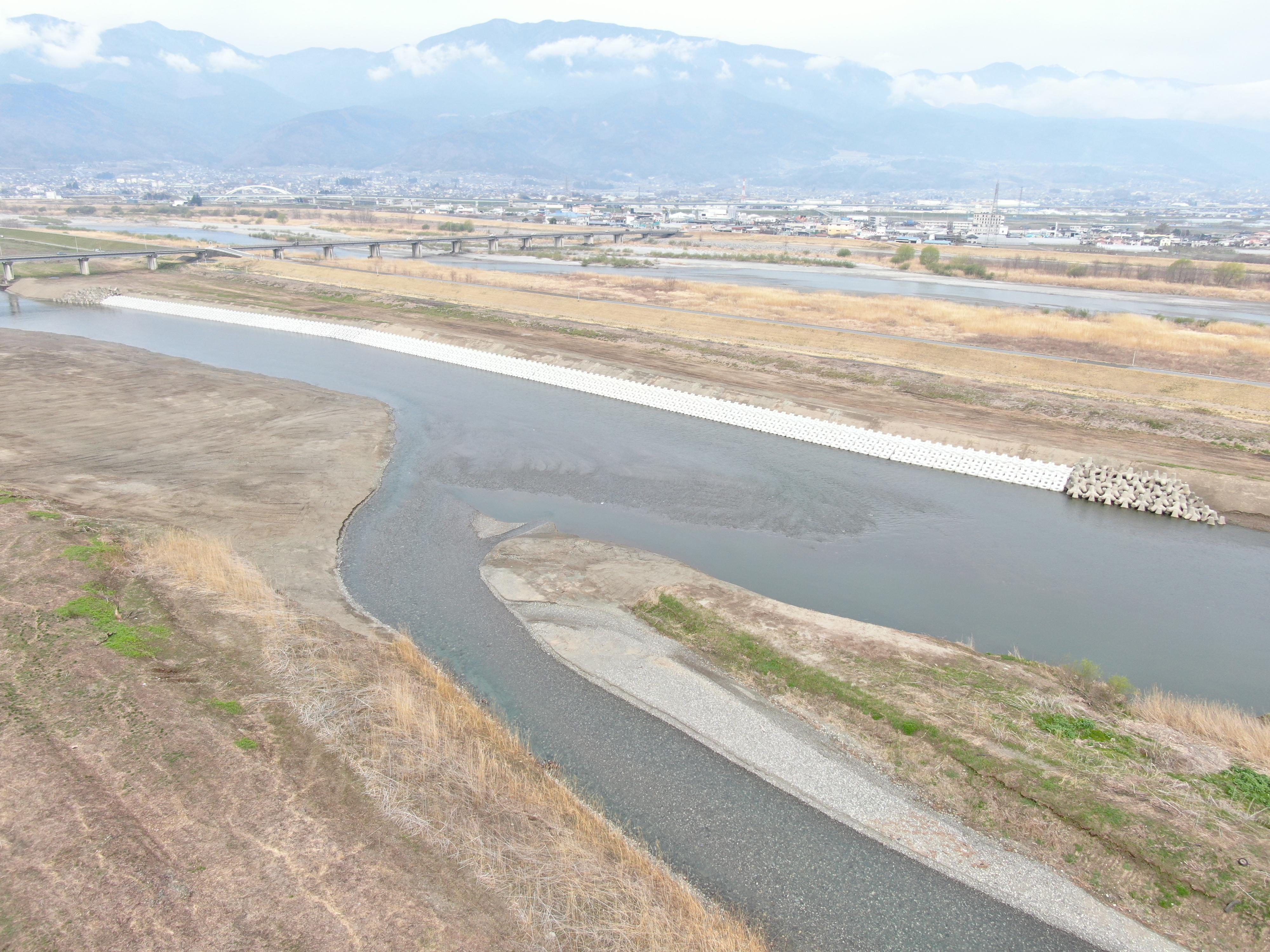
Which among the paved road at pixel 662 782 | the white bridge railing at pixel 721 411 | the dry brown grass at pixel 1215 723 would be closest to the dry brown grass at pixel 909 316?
the white bridge railing at pixel 721 411

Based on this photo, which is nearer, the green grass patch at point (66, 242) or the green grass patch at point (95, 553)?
the green grass patch at point (95, 553)

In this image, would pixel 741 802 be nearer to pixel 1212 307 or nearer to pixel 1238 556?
pixel 1238 556

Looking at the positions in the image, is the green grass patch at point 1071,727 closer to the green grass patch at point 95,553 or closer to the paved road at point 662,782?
the paved road at point 662,782

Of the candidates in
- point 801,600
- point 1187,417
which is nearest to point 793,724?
point 801,600

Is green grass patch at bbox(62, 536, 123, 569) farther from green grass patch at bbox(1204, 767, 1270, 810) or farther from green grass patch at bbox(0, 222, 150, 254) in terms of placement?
green grass patch at bbox(0, 222, 150, 254)

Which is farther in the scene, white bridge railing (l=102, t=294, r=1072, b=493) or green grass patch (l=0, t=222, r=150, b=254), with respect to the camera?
green grass patch (l=0, t=222, r=150, b=254)

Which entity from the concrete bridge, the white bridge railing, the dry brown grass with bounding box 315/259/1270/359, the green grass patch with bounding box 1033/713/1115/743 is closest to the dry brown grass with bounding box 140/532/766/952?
the green grass patch with bounding box 1033/713/1115/743
